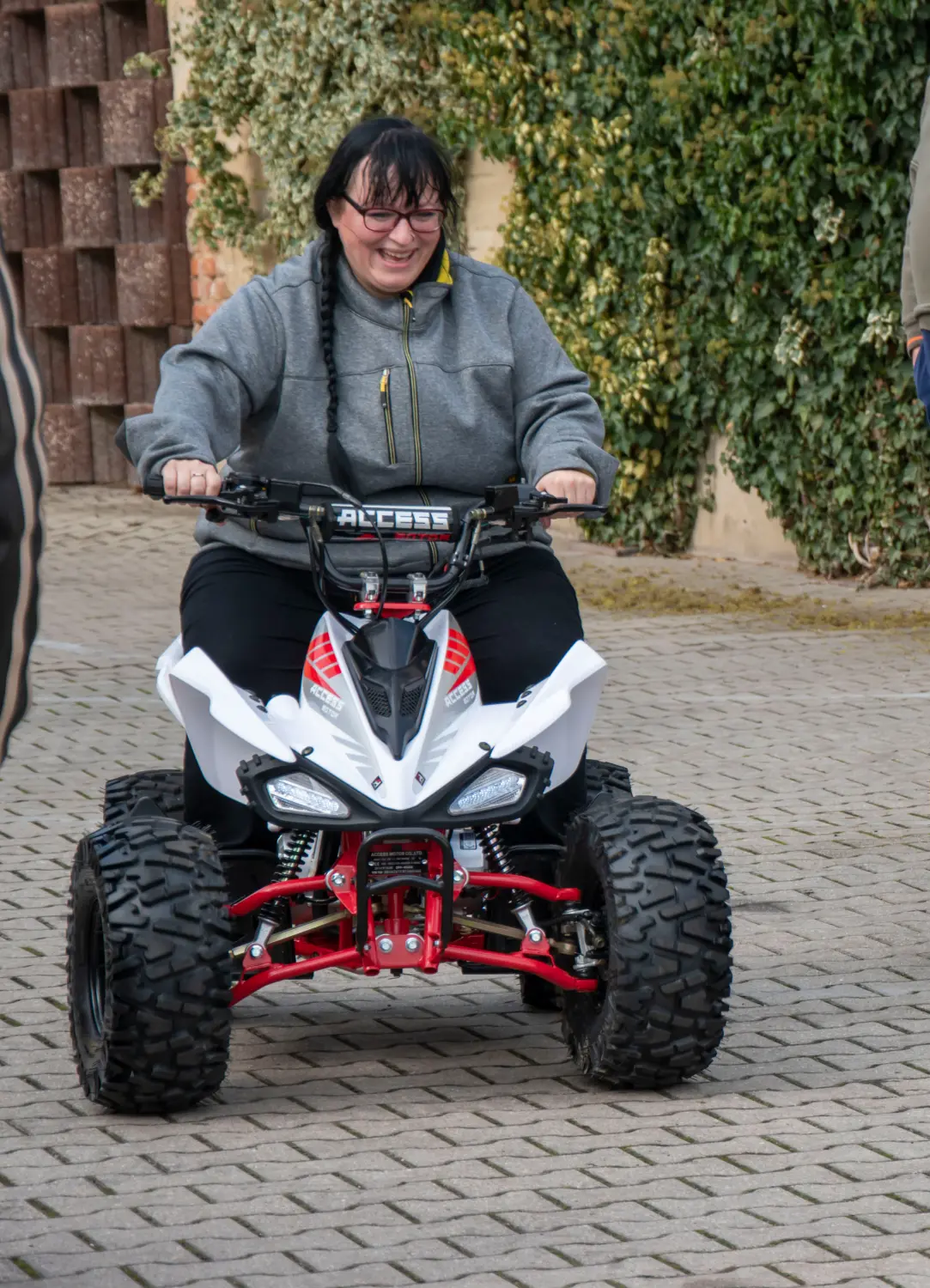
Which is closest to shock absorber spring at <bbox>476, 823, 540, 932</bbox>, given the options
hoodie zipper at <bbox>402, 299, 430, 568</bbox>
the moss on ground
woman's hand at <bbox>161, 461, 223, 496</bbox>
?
hoodie zipper at <bbox>402, 299, 430, 568</bbox>

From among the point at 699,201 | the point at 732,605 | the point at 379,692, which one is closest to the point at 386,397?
the point at 379,692

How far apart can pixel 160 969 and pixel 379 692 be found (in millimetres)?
611

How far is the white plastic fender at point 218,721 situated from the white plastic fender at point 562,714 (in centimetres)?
41

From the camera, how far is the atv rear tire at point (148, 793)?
4.59 meters

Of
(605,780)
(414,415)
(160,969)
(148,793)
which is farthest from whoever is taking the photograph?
(605,780)

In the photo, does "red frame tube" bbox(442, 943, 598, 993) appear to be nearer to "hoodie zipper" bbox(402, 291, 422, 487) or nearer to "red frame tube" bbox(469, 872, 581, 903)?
"red frame tube" bbox(469, 872, 581, 903)

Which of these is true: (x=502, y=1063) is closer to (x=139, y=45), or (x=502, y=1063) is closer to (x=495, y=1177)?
(x=495, y=1177)

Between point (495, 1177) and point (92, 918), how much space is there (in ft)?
2.99

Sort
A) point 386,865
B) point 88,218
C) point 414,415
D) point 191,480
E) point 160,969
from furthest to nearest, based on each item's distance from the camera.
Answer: point 88,218 → point 414,415 → point 191,480 → point 386,865 → point 160,969

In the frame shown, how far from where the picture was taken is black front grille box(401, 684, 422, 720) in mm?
4059

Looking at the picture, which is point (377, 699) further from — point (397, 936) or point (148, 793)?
point (148, 793)

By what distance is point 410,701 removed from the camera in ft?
13.4

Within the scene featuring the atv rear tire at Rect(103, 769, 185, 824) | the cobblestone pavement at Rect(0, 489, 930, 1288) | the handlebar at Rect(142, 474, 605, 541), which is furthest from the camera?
the atv rear tire at Rect(103, 769, 185, 824)

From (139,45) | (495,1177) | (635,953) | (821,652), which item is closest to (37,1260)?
(495,1177)
